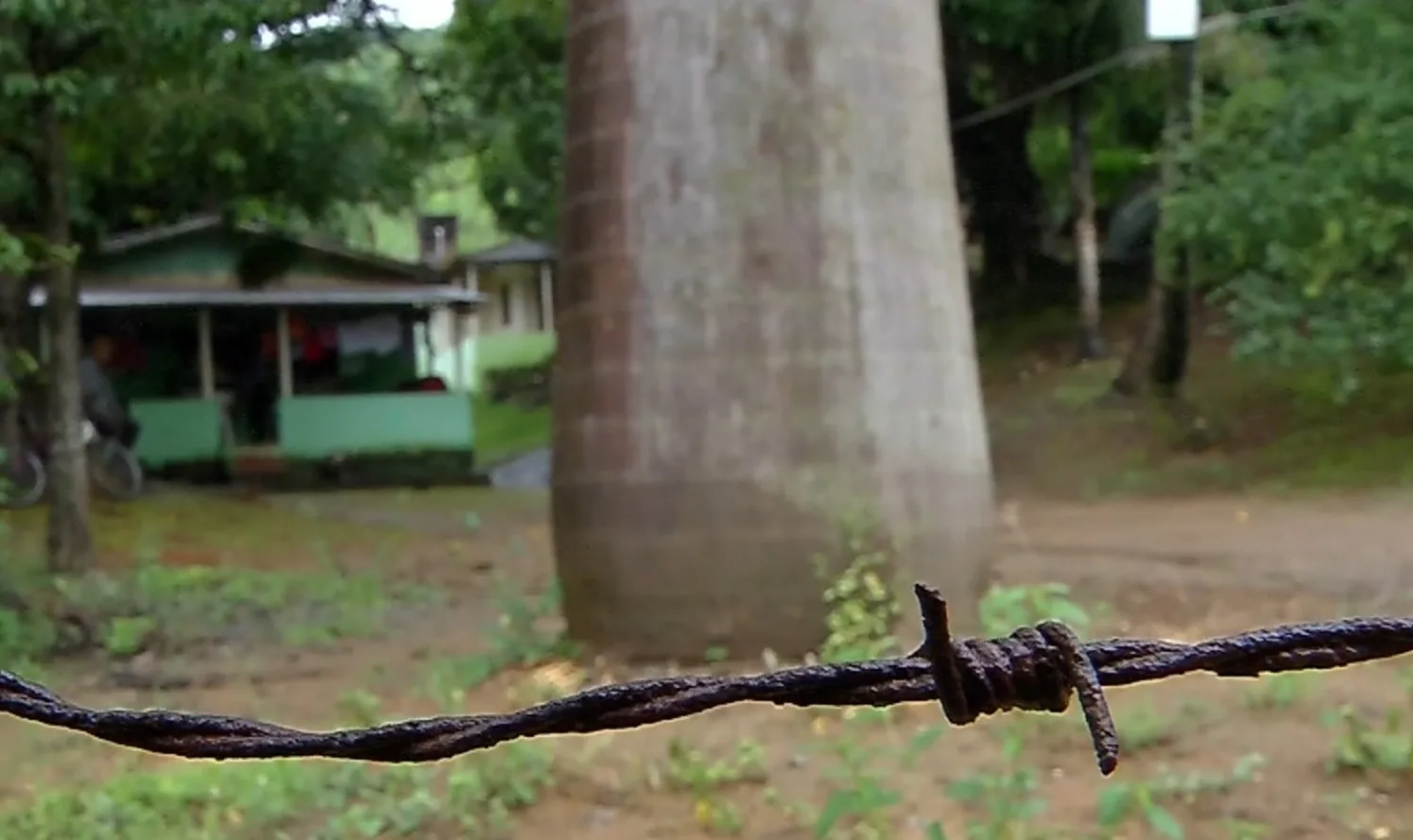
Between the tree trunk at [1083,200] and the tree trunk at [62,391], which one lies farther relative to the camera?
the tree trunk at [1083,200]

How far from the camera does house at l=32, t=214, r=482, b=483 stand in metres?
21.2

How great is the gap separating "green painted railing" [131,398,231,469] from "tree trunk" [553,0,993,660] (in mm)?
16321

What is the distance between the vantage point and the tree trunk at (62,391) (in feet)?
36.7

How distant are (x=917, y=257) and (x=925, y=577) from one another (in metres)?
1.10

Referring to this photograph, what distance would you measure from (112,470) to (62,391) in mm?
6386

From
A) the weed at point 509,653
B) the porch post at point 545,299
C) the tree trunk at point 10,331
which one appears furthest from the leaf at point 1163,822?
the porch post at point 545,299

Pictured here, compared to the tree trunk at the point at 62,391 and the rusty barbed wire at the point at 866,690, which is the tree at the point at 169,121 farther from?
the rusty barbed wire at the point at 866,690

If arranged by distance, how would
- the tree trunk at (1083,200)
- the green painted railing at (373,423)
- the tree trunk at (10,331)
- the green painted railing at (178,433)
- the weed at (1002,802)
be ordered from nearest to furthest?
the weed at (1002,802)
the tree trunk at (10,331)
the green painted railing at (178,433)
the tree trunk at (1083,200)
the green painted railing at (373,423)

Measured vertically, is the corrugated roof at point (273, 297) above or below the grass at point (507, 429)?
above

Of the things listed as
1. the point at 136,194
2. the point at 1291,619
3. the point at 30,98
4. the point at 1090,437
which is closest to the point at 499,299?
the point at 136,194

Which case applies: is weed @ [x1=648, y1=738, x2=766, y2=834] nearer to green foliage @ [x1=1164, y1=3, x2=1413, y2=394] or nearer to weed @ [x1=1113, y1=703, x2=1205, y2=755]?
weed @ [x1=1113, y1=703, x2=1205, y2=755]

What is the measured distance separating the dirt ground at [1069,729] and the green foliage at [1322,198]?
3.13 metres

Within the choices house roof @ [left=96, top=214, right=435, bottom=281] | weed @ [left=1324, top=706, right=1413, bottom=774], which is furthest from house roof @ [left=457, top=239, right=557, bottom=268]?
weed @ [left=1324, top=706, right=1413, bottom=774]

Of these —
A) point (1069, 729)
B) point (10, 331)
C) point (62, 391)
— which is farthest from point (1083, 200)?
point (1069, 729)
